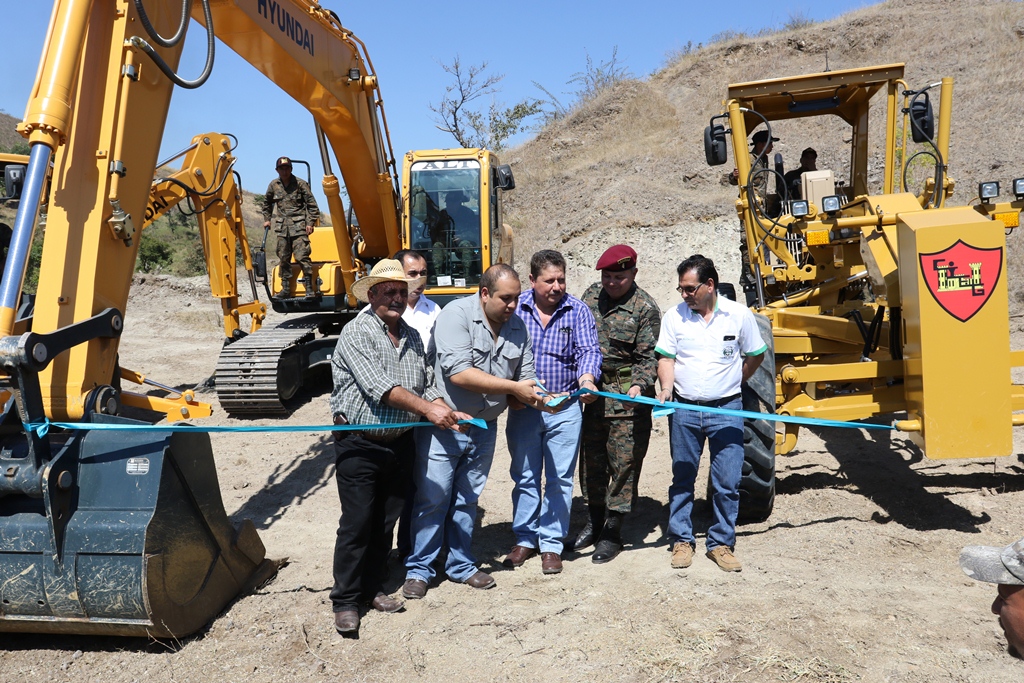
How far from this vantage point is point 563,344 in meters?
4.50

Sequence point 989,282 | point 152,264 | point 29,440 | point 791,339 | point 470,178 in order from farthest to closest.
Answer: point 152,264
point 470,178
point 791,339
point 989,282
point 29,440

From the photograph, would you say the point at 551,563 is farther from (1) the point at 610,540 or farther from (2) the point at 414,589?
(2) the point at 414,589

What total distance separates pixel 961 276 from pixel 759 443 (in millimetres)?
1496

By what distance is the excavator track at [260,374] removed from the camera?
8523 millimetres

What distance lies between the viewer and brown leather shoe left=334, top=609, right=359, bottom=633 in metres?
3.83

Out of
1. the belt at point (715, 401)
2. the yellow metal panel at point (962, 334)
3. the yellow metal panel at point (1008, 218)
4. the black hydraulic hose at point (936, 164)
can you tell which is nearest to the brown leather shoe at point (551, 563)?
the belt at point (715, 401)

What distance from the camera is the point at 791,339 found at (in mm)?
5488

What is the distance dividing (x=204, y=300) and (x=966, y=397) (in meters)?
19.4

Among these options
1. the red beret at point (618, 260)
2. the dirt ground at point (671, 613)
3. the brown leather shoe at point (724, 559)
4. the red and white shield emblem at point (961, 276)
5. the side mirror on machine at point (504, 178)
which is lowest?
the dirt ground at point (671, 613)

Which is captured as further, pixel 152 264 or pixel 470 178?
pixel 152 264

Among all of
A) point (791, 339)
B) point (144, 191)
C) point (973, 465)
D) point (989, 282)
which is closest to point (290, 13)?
point (144, 191)

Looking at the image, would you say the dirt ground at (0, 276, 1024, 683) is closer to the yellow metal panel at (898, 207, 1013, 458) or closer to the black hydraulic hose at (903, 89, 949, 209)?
the yellow metal panel at (898, 207, 1013, 458)

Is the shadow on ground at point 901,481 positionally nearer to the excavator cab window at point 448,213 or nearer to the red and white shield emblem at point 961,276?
the red and white shield emblem at point 961,276

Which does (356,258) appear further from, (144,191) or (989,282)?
(989,282)
